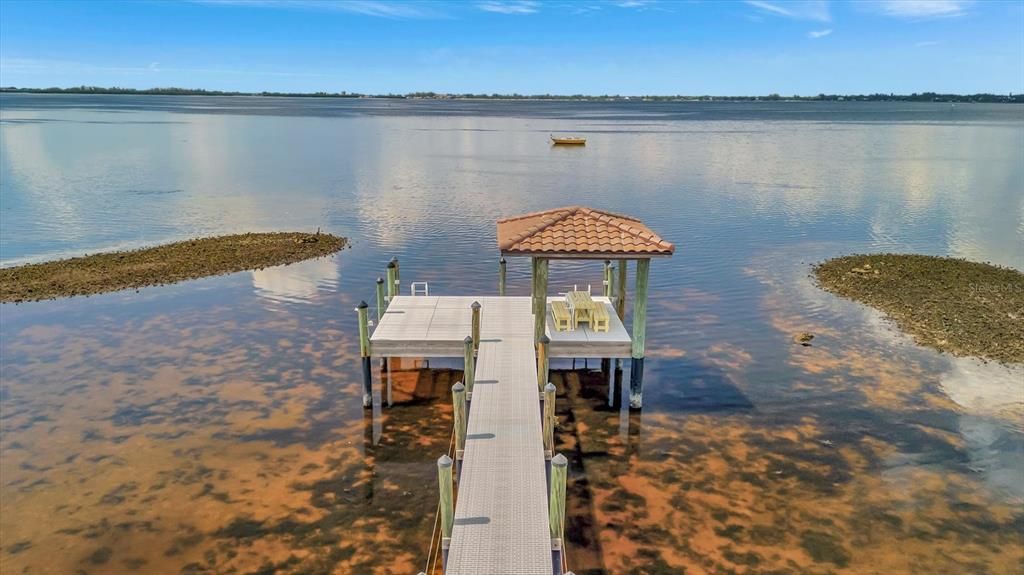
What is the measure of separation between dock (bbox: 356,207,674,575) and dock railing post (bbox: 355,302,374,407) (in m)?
0.03

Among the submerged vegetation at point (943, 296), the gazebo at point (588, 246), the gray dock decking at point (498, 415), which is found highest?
the gazebo at point (588, 246)

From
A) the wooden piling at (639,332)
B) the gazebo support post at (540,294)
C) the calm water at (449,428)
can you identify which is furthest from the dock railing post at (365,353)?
the wooden piling at (639,332)

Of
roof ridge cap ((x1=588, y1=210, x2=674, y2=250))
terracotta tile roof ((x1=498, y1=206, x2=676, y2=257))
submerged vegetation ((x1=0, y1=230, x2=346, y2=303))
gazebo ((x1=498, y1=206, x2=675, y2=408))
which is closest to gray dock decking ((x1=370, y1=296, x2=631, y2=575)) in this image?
gazebo ((x1=498, y1=206, x2=675, y2=408))

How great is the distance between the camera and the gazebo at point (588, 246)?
14963 millimetres

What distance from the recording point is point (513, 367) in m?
14.8

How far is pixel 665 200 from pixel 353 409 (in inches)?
1505

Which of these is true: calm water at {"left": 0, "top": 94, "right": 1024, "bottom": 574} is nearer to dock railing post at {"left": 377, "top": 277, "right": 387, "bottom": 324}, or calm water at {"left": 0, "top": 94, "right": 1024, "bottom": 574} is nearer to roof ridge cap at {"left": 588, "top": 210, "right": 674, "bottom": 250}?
dock railing post at {"left": 377, "top": 277, "right": 387, "bottom": 324}

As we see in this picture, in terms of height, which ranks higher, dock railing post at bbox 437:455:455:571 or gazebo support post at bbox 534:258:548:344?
gazebo support post at bbox 534:258:548:344

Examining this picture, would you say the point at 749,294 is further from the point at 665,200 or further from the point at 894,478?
the point at 665,200

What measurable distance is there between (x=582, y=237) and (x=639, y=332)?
2.73m

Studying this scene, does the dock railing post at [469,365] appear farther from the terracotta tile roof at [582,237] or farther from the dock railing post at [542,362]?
the terracotta tile roof at [582,237]

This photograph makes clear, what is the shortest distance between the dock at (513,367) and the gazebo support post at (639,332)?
0.03 metres

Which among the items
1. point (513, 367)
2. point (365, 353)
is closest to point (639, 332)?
point (513, 367)

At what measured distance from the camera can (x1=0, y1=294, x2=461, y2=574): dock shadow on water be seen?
11.4 meters
